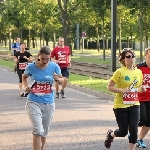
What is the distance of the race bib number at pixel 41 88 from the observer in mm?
6912

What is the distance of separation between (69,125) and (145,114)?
9.10 ft

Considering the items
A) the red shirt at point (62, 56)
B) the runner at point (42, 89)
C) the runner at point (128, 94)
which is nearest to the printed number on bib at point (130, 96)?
the runner at point (128, 94)

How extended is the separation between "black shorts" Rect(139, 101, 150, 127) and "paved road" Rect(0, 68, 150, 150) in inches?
19.1

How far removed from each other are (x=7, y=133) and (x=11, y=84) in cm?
1124

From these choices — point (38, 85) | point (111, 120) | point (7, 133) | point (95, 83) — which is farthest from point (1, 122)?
point (95, 83)

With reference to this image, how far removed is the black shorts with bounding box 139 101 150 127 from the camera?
767cm

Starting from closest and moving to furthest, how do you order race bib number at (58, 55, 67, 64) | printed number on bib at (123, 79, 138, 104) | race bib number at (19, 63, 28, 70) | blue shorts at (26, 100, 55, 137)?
blue shorts at (26, 100, 55, 137)
printed number on bib at (123, 79, 138, 104)
race bib number at (58, 55, 67, 64)
race bib number at (19, 63, 28, 70)

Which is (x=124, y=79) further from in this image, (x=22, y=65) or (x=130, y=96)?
(x=22, y=65)

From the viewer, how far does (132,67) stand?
7086 millimetres

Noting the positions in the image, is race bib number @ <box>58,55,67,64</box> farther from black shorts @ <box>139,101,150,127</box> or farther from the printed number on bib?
the printed number on bib

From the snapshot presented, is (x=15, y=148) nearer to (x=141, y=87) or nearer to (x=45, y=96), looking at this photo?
(x=45, y=96)

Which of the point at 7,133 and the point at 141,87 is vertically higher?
the point at 141,87

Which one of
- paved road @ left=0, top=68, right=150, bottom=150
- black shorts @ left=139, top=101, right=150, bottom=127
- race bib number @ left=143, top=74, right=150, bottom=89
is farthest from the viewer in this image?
paved road @ left=0, top=68, right=150, bottom=150

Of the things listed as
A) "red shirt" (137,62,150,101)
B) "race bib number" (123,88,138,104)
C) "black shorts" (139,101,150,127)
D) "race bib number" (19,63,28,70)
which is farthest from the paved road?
"race bib number" (123,88,138,104)
